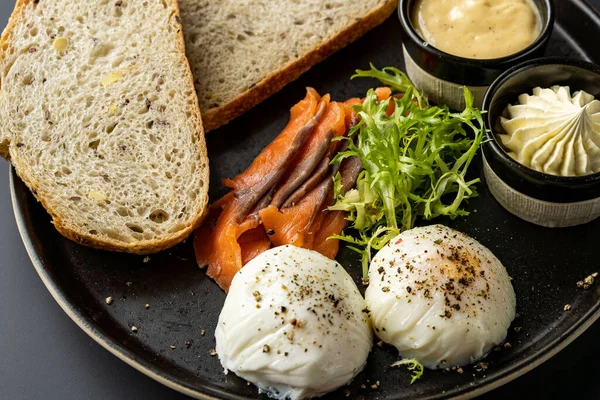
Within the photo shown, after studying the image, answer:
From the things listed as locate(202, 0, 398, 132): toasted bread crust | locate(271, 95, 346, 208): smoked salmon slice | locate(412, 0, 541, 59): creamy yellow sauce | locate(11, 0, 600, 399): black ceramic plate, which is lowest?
locate(11, 0, 600, 399): black ceramic plate

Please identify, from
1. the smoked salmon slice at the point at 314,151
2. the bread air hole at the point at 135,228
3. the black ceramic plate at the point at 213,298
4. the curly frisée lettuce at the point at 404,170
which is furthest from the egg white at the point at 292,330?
the bread air hole at the point at 135,228

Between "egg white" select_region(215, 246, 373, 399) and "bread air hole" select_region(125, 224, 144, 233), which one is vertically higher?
"bread air hole" select_region(125, 224, 144, 233)

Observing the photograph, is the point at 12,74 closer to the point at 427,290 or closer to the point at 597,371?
the point at 427,290

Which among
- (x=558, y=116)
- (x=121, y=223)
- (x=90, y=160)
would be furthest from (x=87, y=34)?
(x=558, y=116)

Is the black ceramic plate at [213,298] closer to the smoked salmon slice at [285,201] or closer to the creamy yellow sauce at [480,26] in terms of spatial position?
the smoked salmon slice at [285,201]

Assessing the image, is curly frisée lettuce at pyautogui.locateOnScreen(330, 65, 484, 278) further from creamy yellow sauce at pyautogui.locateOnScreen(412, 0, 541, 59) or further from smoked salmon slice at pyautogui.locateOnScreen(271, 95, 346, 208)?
creamy yellow sauce at pyautogui.locateOnScreen(412, 0, 541, 59)

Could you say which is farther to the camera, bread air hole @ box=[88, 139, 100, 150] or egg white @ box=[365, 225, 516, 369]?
bread air hole @ box=[88, 139, 100, 150]

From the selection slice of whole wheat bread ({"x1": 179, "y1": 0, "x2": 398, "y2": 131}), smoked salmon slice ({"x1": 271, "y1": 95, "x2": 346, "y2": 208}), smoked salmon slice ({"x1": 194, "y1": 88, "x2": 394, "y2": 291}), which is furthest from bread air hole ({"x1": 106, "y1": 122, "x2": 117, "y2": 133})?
smoked salmon slice ({"x1": 271, "y1": 95, "x2": 346, "y2": 208})
